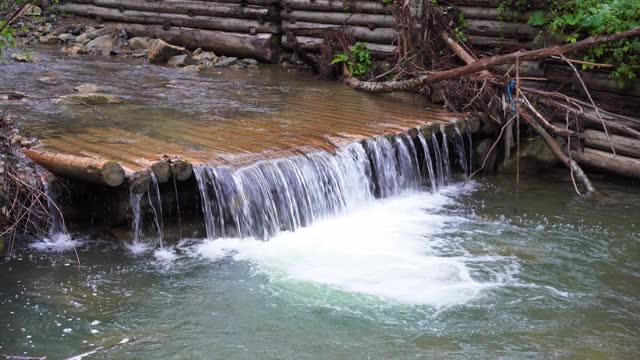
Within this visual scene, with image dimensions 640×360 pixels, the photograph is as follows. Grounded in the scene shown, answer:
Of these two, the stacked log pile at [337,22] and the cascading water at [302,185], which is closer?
the cascading water at [302,185]

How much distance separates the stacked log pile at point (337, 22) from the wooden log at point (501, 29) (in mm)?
1391

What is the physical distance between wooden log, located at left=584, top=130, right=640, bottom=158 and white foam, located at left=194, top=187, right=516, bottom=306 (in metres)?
2.83

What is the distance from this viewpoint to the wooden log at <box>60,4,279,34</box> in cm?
1415

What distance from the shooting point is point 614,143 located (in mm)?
9312

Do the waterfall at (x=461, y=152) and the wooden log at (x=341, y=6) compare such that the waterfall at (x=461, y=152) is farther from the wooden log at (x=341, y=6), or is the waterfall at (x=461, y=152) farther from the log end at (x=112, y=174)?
the log end at (x=112, y=174)

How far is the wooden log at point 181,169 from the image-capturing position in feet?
21.2

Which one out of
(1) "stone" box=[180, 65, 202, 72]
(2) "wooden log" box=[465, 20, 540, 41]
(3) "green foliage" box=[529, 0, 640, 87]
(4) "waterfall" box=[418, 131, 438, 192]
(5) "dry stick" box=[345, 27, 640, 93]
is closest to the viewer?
(5) "dry stick" box=[345, 27, 640, 93]

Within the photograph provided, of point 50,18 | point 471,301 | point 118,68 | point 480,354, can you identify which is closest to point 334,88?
point 118,68

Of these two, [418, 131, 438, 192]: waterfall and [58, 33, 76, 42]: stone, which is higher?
[58, 33, 76, 42]: stone

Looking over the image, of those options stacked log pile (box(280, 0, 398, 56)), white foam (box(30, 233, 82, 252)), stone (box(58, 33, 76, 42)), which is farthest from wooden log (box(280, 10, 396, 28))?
white foam (box(30, 233, 82, 252))

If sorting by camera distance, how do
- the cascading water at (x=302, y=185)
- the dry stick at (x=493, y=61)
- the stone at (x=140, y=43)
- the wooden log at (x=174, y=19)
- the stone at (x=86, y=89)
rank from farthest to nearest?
the stone at (x=140, y=43) → the wooden log at (x=174, y=19) → the stone at (x=86, y=89) → the dry stick at (x=493, y=61) → the cascading water at (x=302, y=185)

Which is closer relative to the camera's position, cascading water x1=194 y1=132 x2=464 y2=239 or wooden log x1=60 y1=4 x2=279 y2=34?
cascading water x1=194 y1=132 x2=464 y2=239

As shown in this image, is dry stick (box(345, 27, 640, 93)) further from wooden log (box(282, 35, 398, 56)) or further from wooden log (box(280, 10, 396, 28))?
wooden log (box(280, 10, 396, 28))

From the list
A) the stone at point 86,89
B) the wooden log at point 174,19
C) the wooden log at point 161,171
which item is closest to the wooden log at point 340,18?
the wooden log at point 174,19
